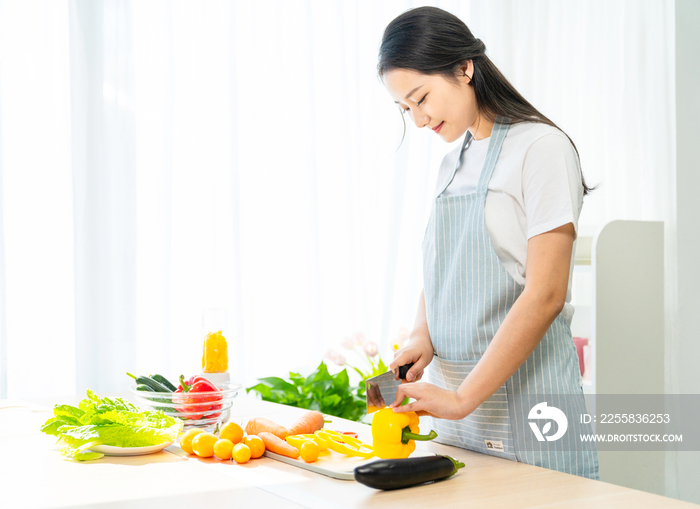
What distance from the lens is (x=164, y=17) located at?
2.57m

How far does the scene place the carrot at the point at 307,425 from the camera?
1179 mm

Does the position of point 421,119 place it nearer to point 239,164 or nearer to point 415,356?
point 415,356

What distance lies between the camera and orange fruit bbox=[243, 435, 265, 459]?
3.52 feet

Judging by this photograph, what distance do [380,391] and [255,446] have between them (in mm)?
240

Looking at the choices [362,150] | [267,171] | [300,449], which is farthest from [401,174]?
[300,449]

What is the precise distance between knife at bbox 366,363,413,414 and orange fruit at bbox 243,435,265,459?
203mm

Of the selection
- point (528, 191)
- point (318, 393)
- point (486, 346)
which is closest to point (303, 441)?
point (486, 346)

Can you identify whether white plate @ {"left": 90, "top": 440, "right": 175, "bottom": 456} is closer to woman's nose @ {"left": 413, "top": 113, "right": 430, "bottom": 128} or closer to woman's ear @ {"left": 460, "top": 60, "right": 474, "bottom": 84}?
woman's nose @ {"left": 413, "top": 113, "right": 430, "bottom": 128}

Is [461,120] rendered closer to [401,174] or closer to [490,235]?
[490,235]

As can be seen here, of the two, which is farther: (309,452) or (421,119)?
(421,119)

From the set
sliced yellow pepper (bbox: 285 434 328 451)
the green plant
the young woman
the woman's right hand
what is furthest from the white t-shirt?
the green plant

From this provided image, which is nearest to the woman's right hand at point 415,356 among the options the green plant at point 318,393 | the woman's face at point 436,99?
the woman's face at point 436,99

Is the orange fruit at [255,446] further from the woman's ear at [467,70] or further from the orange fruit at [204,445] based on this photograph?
the woman's ear at [467,70]

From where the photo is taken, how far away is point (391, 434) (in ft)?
3.23
